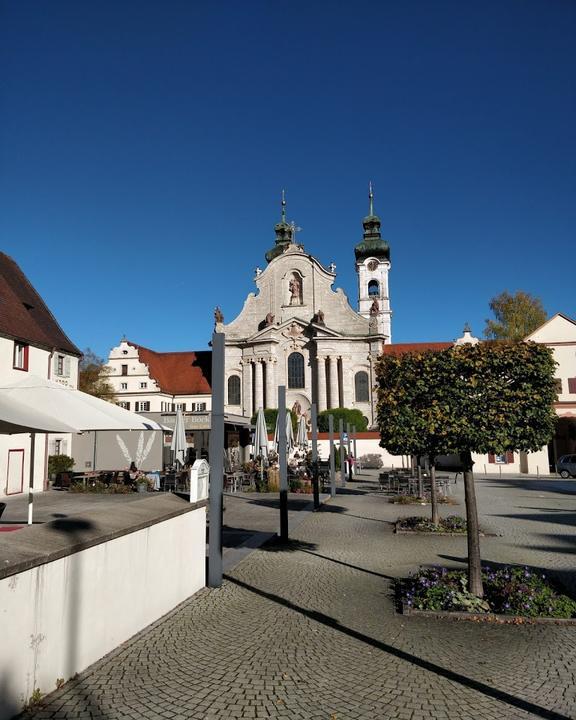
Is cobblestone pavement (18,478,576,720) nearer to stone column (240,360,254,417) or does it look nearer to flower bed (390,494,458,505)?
flower bed (390,494,458,505)

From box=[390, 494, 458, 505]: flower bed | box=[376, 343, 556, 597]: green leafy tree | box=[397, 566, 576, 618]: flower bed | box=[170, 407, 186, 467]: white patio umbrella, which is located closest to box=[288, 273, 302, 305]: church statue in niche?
box=[170, 407, 186, 467]: white patio umbrella

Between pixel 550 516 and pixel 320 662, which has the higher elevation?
pixel 320 662

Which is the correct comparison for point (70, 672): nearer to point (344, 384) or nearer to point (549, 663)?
point (549, 663)

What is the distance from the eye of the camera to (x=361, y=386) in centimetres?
5894

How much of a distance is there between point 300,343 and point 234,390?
363 inches

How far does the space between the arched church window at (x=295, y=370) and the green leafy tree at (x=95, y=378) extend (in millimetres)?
19293

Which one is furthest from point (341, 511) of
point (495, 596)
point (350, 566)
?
point (495, 596)

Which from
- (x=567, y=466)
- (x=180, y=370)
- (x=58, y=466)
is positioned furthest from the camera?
(x=180, y=370)

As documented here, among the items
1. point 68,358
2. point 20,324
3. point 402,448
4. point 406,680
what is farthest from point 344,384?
point 406,680

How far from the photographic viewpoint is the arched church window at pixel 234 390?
204 feet

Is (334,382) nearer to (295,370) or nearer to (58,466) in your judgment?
(295,370)

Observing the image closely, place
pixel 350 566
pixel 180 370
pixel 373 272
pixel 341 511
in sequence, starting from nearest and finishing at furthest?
pixel 350 566 < pixel 341 511 < pixel 180 370 < pixel 373 272

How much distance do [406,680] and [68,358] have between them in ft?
91.7

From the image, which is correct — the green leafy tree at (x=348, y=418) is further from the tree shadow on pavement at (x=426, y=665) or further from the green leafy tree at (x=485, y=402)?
the tree shadow on pavement at (x=426, y=665)
